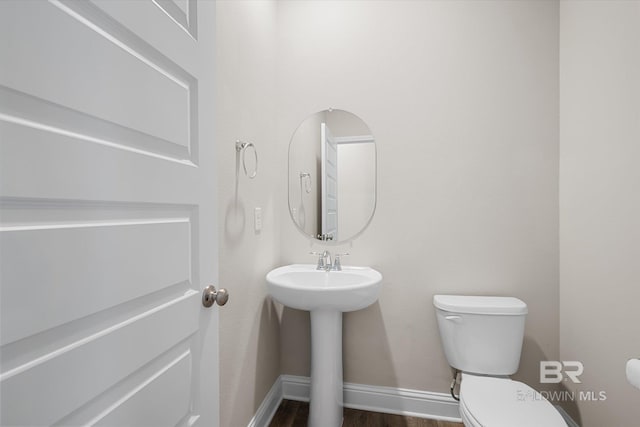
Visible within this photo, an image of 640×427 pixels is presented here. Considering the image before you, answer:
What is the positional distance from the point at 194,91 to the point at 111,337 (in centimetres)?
60

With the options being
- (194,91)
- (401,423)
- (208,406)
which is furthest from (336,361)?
(194,91)

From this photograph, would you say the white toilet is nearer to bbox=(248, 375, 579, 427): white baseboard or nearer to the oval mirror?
bbox=(248, 375, 579, 427): white baseboard

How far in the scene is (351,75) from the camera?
1.87 m

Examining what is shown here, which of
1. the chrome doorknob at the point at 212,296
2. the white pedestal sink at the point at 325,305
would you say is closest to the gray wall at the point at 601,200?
the white pedestal sink at the point at 325,305

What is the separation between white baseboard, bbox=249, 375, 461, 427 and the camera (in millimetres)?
1756

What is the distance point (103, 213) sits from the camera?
1.82ft

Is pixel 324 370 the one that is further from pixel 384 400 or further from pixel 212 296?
pixel 212 296

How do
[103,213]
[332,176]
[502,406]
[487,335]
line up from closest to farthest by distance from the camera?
[103,213] → [502,406] → [487,335] → [332,176]

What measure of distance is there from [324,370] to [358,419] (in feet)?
1.37

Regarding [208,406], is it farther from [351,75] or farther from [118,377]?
[351,75]

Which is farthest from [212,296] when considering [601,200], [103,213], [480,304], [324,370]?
[601,200]

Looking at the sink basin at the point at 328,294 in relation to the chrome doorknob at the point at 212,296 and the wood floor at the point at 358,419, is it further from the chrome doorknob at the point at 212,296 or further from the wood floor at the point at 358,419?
the wood floor at the point at 358,419

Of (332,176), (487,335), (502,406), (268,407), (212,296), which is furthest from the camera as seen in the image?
(332,176)

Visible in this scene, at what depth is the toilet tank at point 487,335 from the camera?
1.52m
